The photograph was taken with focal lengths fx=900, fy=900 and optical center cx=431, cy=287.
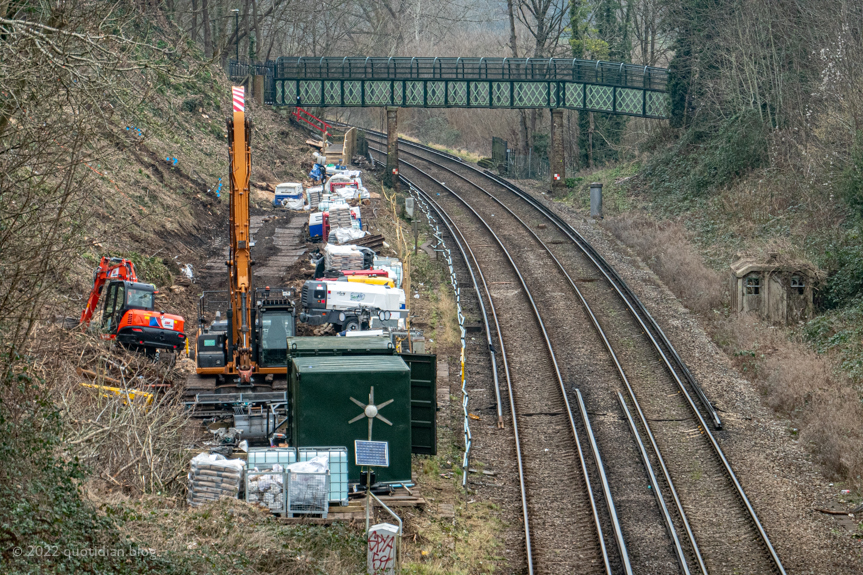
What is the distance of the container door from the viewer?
15698 millimetres

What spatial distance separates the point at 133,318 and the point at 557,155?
2931 cm

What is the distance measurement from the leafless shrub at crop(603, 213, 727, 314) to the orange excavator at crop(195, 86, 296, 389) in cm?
1329

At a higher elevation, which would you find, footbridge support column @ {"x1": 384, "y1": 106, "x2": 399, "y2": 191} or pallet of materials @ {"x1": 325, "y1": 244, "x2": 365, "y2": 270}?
footbridge support column @ {"x1": 384, "y1": 106, "x2": 399, "y2": 191}

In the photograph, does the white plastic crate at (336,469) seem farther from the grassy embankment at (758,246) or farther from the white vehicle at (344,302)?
the white vehicle at (344,302)

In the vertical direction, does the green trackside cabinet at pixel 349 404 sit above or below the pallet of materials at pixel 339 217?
Answer: below

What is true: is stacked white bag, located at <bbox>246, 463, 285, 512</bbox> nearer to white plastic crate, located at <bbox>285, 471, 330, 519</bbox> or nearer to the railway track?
white plastic crate, located at <bbox>285, 471, 330, 519</bbox>

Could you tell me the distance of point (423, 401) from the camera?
1573 cm

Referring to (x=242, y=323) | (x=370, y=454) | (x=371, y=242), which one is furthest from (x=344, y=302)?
(x=370, y=454)

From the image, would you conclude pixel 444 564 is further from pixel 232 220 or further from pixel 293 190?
pixel 293 190

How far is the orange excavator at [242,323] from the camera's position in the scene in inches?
747

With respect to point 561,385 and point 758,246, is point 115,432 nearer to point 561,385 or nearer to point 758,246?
point 561,385

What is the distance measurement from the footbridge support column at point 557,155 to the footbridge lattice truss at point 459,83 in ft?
2.03

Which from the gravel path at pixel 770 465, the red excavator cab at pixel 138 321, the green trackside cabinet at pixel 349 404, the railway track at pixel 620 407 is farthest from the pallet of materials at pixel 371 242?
the green trackside cabinet at pixel 349 404

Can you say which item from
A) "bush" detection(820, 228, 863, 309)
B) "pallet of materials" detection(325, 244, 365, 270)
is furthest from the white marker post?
"bush" detection(820, 228, 863, 309)
